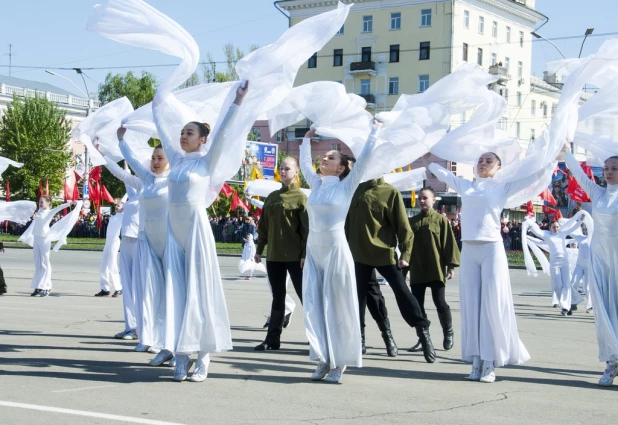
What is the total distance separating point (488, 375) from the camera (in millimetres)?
8141

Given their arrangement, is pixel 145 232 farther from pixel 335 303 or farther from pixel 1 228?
pixel 1 228

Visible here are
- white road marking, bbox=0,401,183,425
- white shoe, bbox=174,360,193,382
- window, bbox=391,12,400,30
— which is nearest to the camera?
white road marking, bbox=0,401,183,425

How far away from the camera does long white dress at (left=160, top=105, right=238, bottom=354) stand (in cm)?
770

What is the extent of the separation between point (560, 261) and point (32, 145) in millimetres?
52296

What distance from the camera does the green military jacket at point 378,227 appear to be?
364 inches

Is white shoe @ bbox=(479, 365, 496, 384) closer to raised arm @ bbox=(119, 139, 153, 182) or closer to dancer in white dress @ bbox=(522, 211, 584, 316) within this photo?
raised arm @ bbox=(119, 139, 153, 182)

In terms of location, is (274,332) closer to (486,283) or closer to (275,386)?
(275,386)

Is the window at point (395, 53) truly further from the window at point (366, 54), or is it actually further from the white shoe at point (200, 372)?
the white shoe at point (200, 372)

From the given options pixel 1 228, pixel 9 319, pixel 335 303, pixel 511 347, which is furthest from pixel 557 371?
pixel 1 228

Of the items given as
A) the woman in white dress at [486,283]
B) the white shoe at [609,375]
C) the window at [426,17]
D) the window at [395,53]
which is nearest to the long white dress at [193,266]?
the woman in white dress at [486,283]

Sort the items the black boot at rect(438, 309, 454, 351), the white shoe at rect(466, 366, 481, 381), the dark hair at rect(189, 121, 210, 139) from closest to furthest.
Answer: the dark hair at rect(189, 121, 210, 139) → the white shoe at rect(466, 366, 481, 381) → the black boot at rect(438, 309, 454, 351)

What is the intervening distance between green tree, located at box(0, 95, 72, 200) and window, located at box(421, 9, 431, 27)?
26.8m

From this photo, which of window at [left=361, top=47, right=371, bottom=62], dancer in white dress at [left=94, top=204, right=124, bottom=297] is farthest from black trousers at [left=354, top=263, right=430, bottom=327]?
window at [left=361, top=47, right=371, bottom=62]

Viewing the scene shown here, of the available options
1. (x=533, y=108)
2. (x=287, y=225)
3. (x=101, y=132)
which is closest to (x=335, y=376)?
(x=287, y=225)
